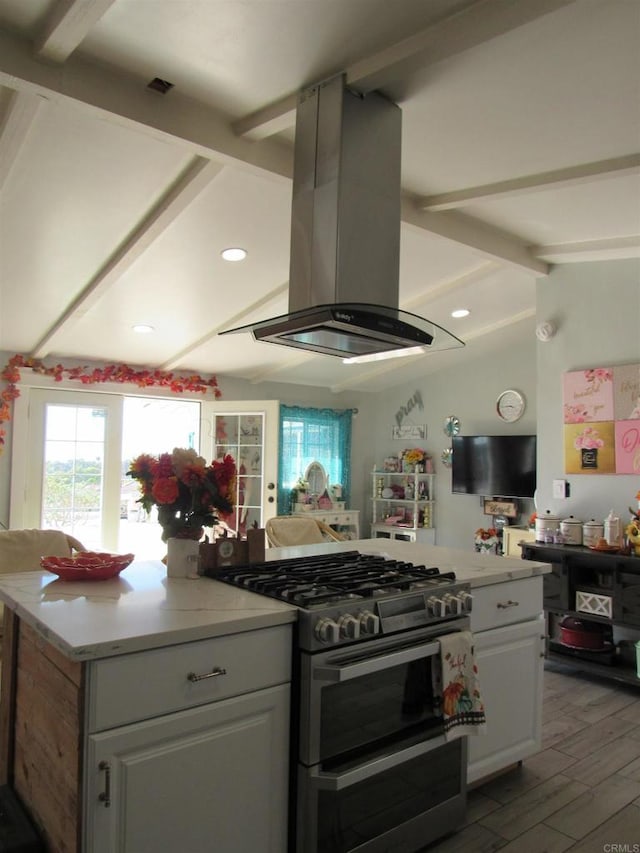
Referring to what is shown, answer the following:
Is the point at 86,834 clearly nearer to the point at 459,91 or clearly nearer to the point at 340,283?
the point at 340,283

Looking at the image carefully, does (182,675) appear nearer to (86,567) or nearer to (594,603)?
(86,567)

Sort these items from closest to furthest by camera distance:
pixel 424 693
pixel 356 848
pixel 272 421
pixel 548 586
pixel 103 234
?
1. pixel 356 848
2. pixel 424 693
3. pixel 103 234
4. pixel 548 586
5. pixel 272 421

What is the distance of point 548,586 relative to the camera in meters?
3.87

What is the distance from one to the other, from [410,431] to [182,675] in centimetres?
596

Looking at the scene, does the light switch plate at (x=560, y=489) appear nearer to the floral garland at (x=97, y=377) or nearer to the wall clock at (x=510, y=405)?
the wall clock at (x=510, y=405)

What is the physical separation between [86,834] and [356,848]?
2.68 ft

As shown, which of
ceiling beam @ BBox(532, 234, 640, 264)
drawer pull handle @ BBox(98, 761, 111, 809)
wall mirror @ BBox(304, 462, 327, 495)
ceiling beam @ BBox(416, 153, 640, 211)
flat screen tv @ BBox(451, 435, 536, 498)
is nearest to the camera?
drawer pull handle @ BBox(98, 761, 111, 809)

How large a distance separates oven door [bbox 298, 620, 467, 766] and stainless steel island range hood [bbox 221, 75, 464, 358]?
1.10 meters

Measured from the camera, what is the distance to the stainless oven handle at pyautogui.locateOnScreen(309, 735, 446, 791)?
169 cm

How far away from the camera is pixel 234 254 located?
373cm

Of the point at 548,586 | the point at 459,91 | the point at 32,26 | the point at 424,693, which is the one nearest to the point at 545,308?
the point at 548,586

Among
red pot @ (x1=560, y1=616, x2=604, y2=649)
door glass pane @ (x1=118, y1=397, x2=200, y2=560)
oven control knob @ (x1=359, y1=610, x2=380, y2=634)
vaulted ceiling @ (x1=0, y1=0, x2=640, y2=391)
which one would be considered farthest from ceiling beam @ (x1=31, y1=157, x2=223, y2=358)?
door glass pane @ (x1=118, y1=397, x2=200, y2=560)

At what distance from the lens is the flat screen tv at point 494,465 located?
5750mm

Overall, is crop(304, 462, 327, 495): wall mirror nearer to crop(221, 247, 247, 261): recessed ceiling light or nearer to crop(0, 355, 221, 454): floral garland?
crop(0, 355, 221, 454): floral garland
